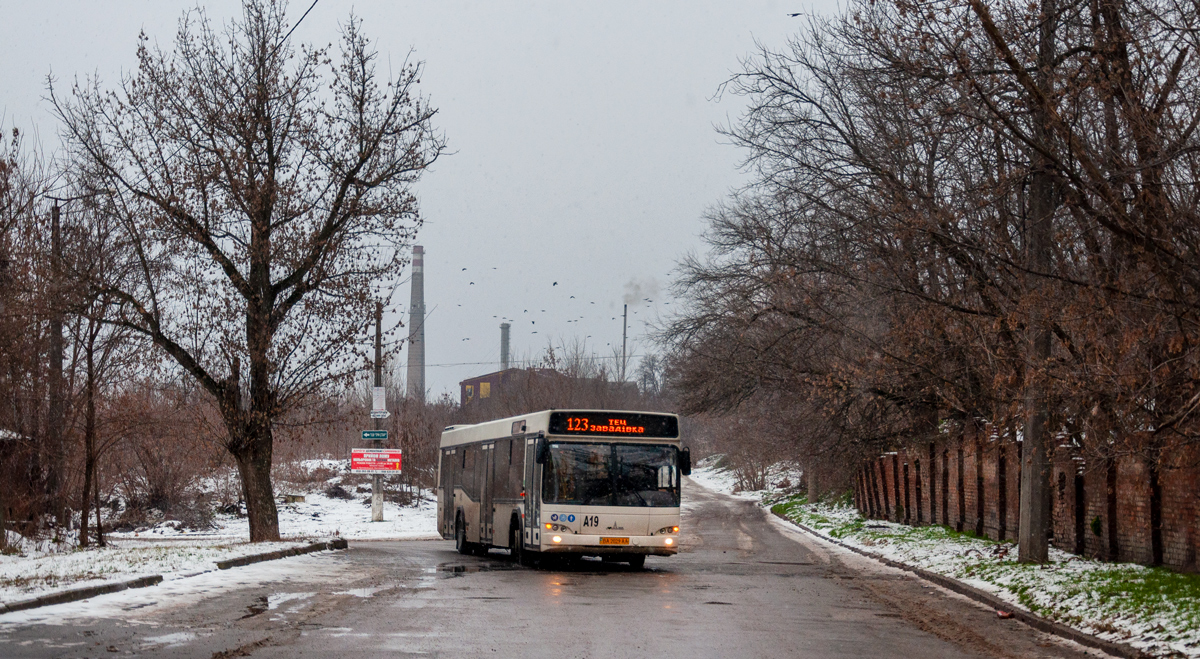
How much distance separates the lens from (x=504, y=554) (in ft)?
87.4

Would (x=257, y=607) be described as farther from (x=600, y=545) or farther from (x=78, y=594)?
(x=600, y=545)

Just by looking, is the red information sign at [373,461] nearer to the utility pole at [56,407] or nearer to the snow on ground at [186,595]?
the utility pole at [56,407]

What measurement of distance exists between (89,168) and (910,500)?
2302 centimetres

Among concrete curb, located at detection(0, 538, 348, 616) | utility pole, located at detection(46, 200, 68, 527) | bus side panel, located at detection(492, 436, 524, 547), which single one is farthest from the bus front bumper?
utility pole, located at detection(46, 200, 68, 527)

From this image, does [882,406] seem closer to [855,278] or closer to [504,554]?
[855,278]

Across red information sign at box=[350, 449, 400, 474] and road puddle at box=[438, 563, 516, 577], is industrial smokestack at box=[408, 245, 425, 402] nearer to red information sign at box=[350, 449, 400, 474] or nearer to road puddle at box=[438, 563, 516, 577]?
red information sign at box=[350, 449, 400, 474]

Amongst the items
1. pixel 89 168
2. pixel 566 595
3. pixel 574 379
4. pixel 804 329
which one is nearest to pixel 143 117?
pixel 89 168

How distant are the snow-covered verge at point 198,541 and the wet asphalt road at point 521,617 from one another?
0.73 meters

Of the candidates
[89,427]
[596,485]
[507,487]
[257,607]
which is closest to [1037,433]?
[596,485]

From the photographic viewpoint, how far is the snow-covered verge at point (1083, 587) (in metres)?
11.4

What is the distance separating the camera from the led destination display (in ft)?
69.2

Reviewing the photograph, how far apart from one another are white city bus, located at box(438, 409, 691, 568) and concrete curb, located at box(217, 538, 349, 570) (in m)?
3.92

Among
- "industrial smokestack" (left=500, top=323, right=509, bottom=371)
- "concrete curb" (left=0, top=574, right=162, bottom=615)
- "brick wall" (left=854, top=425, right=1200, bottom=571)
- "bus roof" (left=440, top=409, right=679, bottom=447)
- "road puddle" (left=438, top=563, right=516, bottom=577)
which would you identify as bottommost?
"road puddle" (left=438, top=563, right=516, bottom=577)

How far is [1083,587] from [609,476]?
8547mm
